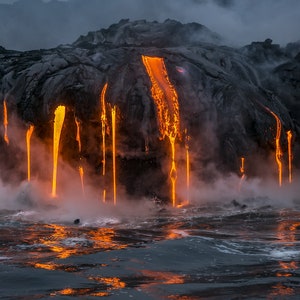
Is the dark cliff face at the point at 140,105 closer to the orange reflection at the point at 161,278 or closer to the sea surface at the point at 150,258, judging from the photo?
the sea surface at the point at 150,258

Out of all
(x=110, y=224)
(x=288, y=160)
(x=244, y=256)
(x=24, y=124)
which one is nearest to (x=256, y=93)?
(x=288, y=160)

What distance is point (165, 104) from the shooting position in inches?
1146

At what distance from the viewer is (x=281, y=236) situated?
15.7 m

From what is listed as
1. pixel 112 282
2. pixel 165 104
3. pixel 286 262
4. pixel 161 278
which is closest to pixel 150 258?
pixel 161 278

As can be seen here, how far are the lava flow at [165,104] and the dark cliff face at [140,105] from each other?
1.02 ft

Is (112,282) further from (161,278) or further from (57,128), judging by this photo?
(57,128)

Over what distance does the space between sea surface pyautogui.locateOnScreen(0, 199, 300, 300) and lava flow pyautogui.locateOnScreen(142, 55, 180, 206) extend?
7.60 meters

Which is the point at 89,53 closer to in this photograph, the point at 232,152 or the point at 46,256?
the point at 232,152

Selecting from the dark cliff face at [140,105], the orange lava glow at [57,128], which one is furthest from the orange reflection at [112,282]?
the orange lava glow at [57,128]

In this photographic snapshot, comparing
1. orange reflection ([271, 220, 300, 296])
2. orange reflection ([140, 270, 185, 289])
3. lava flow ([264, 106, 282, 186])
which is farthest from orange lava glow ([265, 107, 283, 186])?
orange reflection ([140, 270, 185, 289])

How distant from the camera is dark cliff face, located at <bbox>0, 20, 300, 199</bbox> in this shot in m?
28.5

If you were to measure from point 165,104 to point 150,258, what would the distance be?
1835 cm

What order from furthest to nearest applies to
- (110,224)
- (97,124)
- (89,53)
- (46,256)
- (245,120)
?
1. (89,53)
2. (245,120)
3. (97,124)
4. (110,224)
5. (46,256)

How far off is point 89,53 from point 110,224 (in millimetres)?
16090
